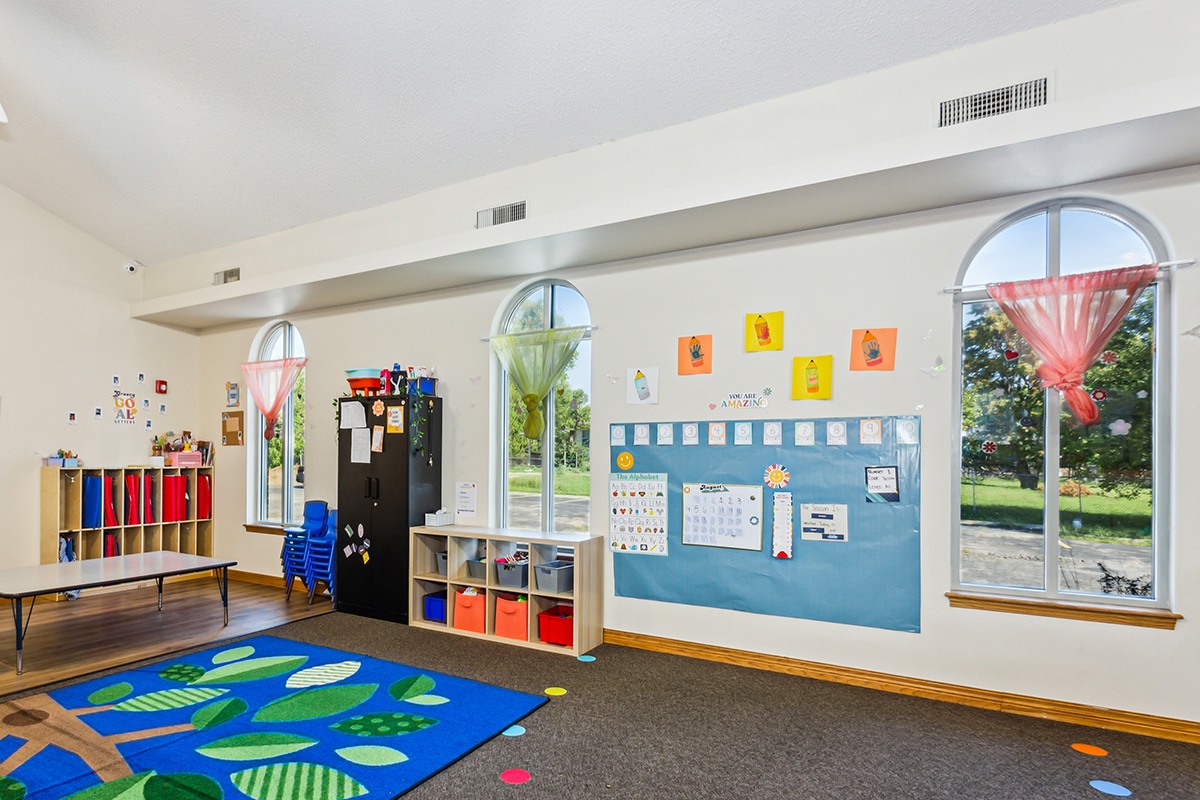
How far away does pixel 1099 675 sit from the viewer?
3.26 meters

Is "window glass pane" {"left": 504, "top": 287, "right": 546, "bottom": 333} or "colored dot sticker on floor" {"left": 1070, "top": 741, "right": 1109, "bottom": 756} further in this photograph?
"window glass pane" {"left": 504, "top": 287, "right": 546, "bottom": 333}

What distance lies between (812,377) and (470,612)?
282 centimetres

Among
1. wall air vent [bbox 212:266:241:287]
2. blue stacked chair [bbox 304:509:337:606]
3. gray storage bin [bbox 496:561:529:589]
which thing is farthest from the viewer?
wall air vent [bbox 212:266:241:287]

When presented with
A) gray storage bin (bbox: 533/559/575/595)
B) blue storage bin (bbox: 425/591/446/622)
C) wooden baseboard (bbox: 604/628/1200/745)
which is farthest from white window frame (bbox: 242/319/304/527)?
wooden baseboard (bbox: 604/628/1200/745)

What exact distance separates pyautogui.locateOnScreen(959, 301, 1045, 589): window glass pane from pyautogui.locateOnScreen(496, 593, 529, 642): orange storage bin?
2648mm

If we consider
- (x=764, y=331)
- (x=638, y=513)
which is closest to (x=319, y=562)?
(x=638, y=513)

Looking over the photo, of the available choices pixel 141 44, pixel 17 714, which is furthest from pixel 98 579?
pixel 141 44

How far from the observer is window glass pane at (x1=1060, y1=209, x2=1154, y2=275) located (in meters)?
3.38

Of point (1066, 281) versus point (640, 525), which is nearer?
point (1066, 281)

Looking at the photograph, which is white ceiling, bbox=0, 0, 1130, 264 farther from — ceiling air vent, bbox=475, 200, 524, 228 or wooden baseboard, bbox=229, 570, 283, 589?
wooden baseboard, bbox=229, 570, 283, 589

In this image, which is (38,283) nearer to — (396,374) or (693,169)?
(396,374)

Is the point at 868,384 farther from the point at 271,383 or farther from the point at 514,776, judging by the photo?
the point at 271,383

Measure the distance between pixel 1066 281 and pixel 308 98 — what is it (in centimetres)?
438

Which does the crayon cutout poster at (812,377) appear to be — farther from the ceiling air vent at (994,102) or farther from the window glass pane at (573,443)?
the window glass pane at (573,443)
